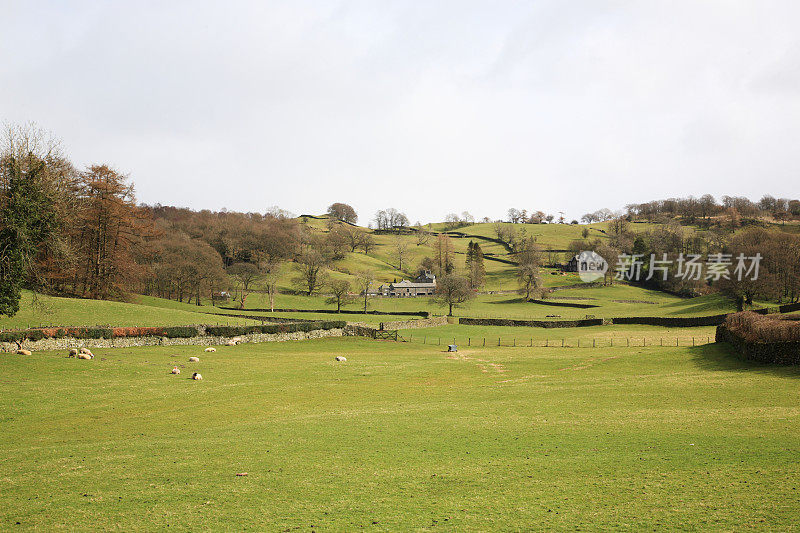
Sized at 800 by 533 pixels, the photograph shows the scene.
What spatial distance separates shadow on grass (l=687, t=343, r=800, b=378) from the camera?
1128 inches

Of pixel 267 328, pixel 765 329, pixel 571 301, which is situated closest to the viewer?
pixel 765 329

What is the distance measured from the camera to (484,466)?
13.7 metres

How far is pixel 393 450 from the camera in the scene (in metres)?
15.4

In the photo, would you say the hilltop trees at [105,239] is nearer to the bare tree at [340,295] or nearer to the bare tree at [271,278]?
the bare tree at [271,278]

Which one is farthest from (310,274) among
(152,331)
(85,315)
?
(152,331)

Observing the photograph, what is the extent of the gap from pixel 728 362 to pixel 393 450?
2838 centimetres

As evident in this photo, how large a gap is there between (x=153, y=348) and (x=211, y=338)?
18.8 ft

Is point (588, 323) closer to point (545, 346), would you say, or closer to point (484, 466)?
point (545, 346)

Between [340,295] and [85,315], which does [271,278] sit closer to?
[340,295]

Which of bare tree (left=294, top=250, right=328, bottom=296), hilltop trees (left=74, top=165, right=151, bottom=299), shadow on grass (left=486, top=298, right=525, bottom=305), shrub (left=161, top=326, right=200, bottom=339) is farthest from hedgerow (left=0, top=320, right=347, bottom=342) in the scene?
shadow on grass (left=486, top=298, right=525, bottom=305)

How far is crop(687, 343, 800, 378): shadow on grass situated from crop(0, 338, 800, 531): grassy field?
1.81 feet

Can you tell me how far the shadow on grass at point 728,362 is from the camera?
2866 centimetres

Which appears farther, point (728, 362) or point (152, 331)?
point (152, 331)

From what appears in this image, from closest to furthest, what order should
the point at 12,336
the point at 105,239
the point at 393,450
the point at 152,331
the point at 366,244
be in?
the point at 393,450 → the point at 12,336 → the point at 152,331 → the point at 105,239 → the point at 366,244
